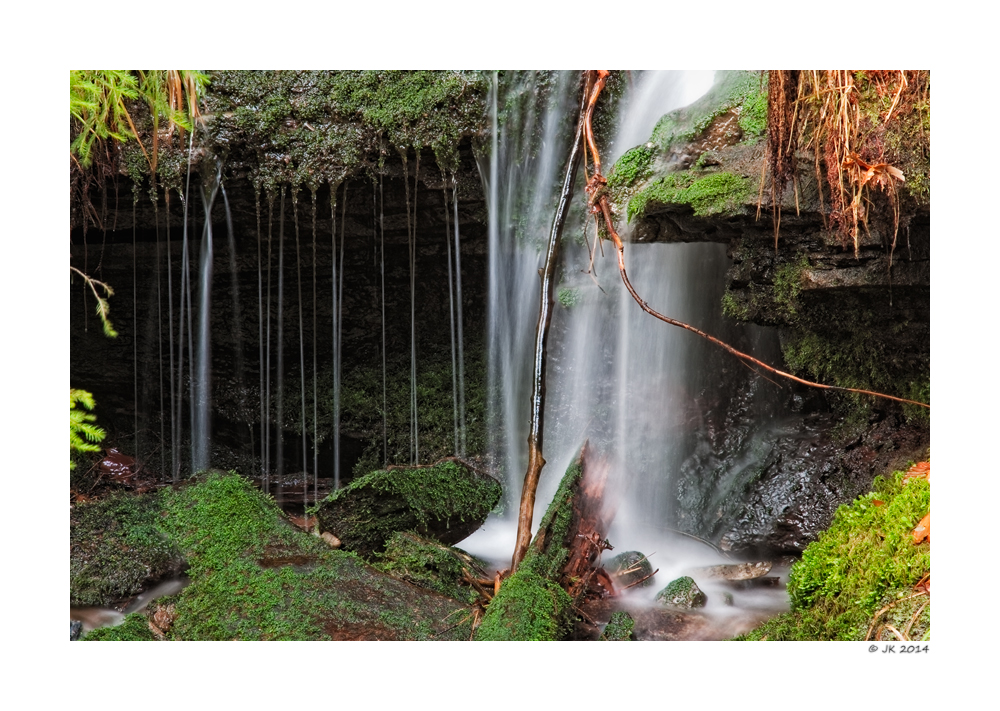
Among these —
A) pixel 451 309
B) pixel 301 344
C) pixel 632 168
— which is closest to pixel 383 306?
pixel 451 309

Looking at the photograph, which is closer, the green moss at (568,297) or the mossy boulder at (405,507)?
the mossy boulder at (405,507)

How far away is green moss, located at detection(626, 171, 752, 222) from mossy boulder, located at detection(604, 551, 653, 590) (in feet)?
4.65

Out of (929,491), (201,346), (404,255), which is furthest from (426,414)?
(929,491)

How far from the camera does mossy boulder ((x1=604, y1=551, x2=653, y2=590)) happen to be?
230 cm

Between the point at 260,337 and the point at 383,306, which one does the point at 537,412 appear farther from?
the point at 260,337

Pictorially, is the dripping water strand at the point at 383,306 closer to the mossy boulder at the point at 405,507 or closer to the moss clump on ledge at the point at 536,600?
the mossy boulder at the point at 405,507

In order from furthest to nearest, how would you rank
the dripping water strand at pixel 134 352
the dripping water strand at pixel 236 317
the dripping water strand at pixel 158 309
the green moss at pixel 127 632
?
the dripping water strand at pixel 236 317 < the dripping water strand at pixel 158 309 < the dripping water strand at pixel 134 352 < the green moss at pixel 127 632

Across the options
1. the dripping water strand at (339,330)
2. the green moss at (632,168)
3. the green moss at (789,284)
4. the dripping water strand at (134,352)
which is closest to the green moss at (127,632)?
the dripping water strand at (134,352)

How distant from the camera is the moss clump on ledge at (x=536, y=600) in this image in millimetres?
1996

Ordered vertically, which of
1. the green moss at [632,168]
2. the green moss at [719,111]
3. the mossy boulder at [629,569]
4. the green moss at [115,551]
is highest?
the green moss at [719,111]

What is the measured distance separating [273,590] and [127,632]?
1.58 feet

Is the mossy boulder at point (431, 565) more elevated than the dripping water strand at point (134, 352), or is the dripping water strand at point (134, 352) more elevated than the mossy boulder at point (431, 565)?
the dripping water strand at point (134, 352)
